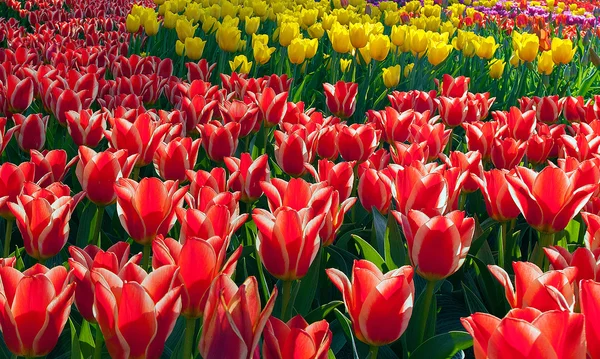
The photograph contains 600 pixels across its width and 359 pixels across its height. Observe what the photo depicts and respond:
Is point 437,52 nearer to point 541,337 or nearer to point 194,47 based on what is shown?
point 194,47

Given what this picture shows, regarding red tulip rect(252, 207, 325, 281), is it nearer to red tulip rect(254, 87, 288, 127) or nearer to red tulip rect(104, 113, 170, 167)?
red tulip rect(104, 113, 170, 167)

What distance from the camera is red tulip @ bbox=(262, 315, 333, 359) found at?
851 millimetres

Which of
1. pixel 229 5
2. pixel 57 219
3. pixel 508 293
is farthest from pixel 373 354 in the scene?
pixel 229 5

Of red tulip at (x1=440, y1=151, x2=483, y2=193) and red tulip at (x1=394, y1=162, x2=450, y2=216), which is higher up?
red tulip at (x1=394, y1=162, x2=450, y2=216)

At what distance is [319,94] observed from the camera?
12.4 ft

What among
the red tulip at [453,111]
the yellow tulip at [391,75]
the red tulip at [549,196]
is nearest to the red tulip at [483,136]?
the red tulip at [453,111]

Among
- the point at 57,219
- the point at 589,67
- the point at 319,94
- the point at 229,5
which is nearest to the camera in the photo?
the point at 57,219

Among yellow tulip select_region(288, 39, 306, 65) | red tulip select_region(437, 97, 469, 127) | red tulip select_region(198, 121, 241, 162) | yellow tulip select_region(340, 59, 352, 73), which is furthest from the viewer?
yellow tulip select_region(340, 59, 352, 73)

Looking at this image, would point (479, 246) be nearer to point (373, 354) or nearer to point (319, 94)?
point (373, 354)

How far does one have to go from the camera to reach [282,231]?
117cm

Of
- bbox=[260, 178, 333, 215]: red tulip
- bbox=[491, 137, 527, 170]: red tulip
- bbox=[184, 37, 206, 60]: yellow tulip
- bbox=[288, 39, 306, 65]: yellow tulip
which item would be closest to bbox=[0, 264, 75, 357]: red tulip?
bbox=[260, 178, 333, 215]: red tulip

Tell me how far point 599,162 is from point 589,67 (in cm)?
468

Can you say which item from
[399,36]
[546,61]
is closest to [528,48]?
[546,61]

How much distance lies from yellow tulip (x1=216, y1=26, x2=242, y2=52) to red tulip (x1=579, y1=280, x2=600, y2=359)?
3.26 m
